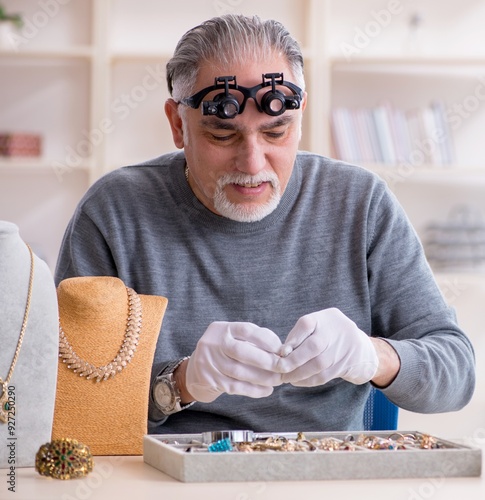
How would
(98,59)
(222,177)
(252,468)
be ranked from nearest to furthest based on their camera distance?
(252,468)
(222,177)
(98,59)

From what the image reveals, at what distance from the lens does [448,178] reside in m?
3.32

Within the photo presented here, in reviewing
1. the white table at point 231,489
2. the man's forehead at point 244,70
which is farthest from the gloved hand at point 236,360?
the man's forehead at point 244,70

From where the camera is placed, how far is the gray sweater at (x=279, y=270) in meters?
1.54

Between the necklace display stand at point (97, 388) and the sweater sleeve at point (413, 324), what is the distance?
43 cm

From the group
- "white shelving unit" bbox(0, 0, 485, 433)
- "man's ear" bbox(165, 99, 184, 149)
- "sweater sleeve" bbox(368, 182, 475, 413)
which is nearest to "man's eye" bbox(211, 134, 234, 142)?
Answer: "man's ear" bbox(165, 99, 184, 149)

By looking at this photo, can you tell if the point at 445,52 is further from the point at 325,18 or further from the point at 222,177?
the point at 222,177

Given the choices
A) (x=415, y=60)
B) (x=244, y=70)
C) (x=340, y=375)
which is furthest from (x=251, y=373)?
(x=415, y=60)

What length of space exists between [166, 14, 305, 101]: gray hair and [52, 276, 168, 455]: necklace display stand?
20.5 inches

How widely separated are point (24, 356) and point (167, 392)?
341 mm

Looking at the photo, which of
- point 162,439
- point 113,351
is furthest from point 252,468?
point 113,351

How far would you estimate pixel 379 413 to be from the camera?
1.58 m

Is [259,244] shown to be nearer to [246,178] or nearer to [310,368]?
[246,178]

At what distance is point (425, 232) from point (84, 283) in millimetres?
2249

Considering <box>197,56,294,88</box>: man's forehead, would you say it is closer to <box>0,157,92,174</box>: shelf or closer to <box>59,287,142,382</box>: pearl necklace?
<box>59,287,142,382</box>: pearl necklace
